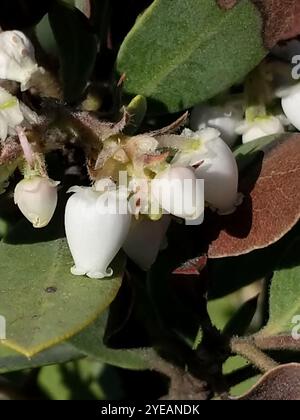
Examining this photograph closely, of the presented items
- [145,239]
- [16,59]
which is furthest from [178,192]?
[16,59]

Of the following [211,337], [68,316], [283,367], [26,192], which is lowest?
[211,337]

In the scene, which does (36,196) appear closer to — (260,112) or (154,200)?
(154,200)

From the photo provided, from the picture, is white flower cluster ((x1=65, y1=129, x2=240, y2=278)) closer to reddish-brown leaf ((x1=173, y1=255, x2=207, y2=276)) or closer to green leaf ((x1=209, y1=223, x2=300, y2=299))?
reddish-brown leaf ((x1=173, y1=255, x2=207, y2=276))

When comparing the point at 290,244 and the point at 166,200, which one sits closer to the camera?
the point at 166,200

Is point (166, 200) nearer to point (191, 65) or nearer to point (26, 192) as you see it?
point (26, 192)

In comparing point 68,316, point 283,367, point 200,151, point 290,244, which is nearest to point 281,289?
point 290,244
